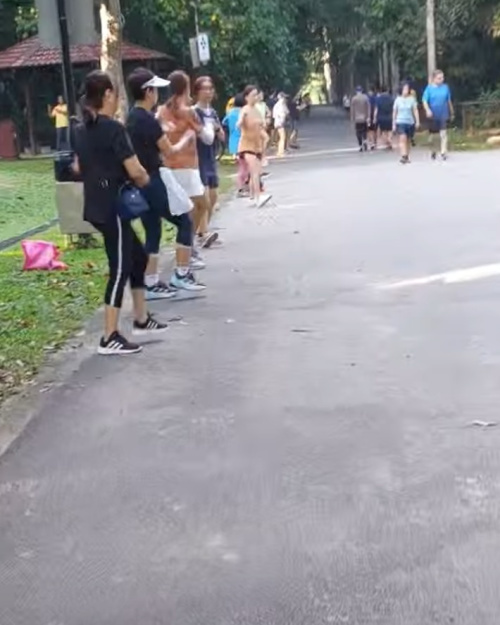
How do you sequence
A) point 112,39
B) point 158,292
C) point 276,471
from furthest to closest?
point 112,39, point 158,292, point 276,471

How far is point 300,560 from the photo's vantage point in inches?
162

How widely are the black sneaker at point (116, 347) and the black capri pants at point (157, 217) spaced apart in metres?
1.62

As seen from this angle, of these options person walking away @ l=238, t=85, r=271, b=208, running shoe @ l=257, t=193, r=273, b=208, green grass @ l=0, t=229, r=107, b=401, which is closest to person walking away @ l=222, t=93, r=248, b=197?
person walking away @ l=238, t=85, r=271, b=208

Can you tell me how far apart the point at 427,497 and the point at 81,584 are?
1462 millimetres

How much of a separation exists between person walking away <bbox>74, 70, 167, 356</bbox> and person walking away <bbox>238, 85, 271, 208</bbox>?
8543mm

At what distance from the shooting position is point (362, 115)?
31250 millimetres

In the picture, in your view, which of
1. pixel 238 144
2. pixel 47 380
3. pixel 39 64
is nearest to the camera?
pixel 47 380

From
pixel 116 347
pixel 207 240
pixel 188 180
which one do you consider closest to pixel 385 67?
pixel 207 240

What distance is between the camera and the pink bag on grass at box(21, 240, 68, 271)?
37.9ft

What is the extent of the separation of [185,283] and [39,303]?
48.7 inches

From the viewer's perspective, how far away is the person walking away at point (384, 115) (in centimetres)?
3047

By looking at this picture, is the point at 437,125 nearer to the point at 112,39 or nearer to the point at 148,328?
the point at 112,39

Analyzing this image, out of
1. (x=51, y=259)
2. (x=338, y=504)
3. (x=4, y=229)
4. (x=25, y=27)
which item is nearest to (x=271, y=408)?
(x=338, y=504)

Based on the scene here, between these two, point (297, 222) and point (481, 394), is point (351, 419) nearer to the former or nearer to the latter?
point (481, 394)
